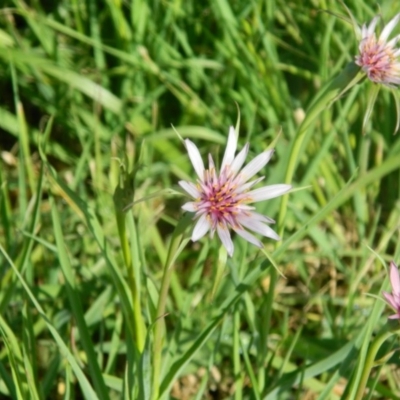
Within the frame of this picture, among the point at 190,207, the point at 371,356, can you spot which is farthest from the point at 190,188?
the point at 371,356

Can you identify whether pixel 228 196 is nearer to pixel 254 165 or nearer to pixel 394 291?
pixel 254 165

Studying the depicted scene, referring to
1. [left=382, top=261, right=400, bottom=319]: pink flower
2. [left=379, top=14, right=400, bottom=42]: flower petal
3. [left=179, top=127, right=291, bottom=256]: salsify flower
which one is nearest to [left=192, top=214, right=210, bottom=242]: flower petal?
[left=179, top=127, right=291, bottom=256]: salsify flower

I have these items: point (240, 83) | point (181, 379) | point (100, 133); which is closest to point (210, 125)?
point (240, 83)

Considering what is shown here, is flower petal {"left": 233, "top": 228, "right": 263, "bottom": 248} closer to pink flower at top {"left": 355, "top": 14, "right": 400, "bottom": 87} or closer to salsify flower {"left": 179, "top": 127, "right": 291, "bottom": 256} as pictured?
salsify flower {"left": 179, "top": 127, "right": 291, "bottom": 256}

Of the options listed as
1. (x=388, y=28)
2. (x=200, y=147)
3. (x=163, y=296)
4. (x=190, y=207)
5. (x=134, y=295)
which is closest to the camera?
(x=190, y=207)

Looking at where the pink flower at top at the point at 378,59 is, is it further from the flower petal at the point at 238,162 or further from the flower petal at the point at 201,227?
the flower petal at the point at 201,227
